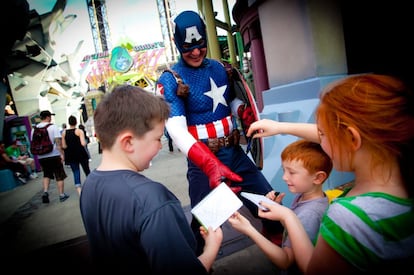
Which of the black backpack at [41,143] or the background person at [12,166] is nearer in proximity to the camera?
the black backpack at [41,143]

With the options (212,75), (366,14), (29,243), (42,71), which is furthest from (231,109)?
(42,71)

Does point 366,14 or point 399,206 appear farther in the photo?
point 366,14

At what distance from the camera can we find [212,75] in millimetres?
1600

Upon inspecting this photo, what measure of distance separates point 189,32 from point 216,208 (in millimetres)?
1088

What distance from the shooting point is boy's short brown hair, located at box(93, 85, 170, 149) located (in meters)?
0.83

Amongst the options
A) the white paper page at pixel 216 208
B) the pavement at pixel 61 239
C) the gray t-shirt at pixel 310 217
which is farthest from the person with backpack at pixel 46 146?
the gray t-shirt at pixel 310 217

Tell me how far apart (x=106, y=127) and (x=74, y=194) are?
4.65 meters

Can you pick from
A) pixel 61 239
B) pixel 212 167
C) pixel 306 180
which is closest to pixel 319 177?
pixel 306 180

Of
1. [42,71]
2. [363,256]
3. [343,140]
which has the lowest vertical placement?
[363,256]

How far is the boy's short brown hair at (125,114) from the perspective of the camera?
0.83m

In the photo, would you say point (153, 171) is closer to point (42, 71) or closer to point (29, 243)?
point (29, 243)

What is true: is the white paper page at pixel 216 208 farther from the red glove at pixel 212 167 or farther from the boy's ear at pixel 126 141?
the boy's ear at pixel 126 141

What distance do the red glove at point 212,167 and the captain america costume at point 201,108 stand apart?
0.13 meters

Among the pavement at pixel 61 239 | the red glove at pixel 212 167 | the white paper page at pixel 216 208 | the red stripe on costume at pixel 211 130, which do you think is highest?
the red stripe on costume at pixel 211 130
